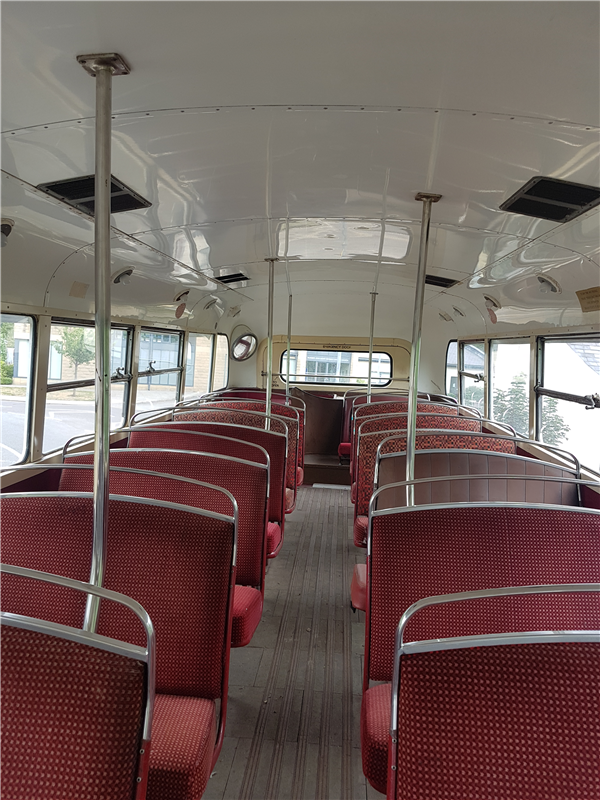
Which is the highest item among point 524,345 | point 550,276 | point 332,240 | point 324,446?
point 332,240

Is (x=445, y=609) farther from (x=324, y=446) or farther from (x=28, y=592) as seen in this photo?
(x=324, y=446)

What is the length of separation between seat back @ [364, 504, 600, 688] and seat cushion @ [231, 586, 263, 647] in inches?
20.8

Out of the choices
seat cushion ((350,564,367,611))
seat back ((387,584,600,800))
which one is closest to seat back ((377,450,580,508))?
seat cushion ((350,564,367,611))

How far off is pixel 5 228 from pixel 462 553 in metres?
2.40

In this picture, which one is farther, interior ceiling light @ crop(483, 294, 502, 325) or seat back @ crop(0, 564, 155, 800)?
interior ceiling light @ crop(483, 294, 502, 325)

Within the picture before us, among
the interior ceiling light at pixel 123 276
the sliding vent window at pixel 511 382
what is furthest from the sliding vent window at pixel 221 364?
the sliding vent window at pixel 511 382

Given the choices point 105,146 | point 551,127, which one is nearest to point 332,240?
point 551,127

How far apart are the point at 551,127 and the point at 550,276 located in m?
2.05

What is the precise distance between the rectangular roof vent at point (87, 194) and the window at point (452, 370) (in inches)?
211

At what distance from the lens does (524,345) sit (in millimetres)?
4992

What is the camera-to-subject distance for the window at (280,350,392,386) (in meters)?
9.05

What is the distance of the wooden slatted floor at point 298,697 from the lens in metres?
2.07

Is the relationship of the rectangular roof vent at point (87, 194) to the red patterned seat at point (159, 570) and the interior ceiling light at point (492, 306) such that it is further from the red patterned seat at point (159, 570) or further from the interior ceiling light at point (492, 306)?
the interior ceiling light at point (492, 306)

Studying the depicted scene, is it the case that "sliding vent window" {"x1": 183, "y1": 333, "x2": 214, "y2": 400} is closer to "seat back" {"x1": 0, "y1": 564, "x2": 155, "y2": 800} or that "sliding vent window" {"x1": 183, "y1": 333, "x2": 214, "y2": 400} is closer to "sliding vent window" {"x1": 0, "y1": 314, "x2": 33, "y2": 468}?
"sliding vent window" {"x1": 0, "y1": 314, "x2": 33, "y2": 468}
